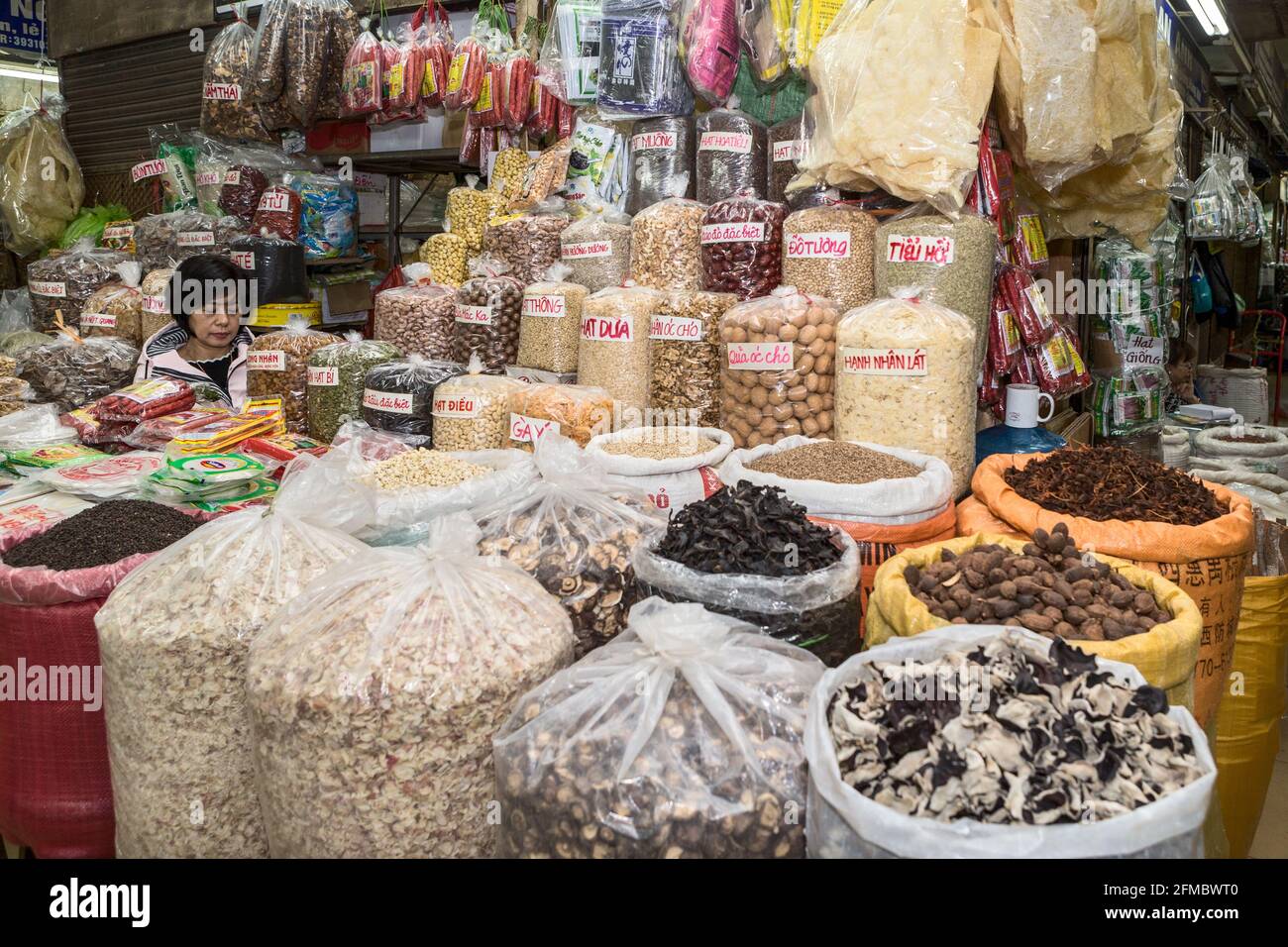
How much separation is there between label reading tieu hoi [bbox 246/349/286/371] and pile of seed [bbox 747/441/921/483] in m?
1.42

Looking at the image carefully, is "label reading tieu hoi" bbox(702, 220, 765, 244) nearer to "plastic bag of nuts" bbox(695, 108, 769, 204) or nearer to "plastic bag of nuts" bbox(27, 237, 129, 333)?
"plastic bag of nuts" bbox(695, 108, 769, 204)

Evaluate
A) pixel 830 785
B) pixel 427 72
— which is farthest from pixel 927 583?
pixel 427 72

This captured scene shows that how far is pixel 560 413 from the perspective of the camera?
6.61 feet

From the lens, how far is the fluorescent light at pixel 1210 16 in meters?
4.69

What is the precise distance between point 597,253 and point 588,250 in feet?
0.10

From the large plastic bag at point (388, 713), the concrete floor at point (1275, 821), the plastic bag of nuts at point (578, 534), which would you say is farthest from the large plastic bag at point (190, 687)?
the concrete floor at point (1275, 821)

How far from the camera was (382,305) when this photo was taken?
8.75 feet

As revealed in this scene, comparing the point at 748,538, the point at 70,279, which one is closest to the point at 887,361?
the point at 748,538

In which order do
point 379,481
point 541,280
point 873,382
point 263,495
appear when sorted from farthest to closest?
point 541,280, point 263,495, point 873,382, point 379,481

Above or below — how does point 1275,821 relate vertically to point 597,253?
below

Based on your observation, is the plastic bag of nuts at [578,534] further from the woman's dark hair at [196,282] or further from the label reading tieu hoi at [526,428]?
the woman's dark hair at [196,282]

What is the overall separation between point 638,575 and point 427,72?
→ 7.81 feet

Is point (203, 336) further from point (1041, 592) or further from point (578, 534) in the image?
point (1041, 592)
